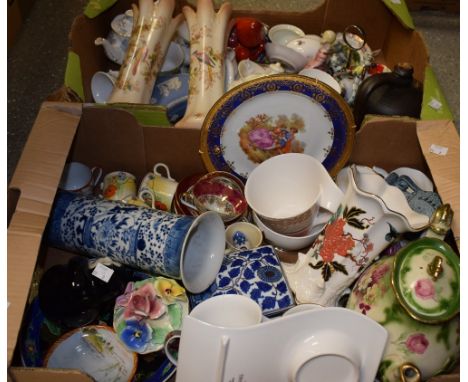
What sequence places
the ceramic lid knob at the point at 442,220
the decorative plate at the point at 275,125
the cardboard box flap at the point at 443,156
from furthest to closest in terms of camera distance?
the decorative plate at the point at 275,125
the cardboard box flap at the point at 443,156
the ceramic lid knob at the point at 442,220

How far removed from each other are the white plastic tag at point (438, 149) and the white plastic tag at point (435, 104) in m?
0.12

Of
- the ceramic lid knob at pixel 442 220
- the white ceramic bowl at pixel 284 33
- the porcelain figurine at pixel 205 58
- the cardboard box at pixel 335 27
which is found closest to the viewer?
the ceramic lid knob at pixel 442 220

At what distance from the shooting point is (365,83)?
1101 millimetres

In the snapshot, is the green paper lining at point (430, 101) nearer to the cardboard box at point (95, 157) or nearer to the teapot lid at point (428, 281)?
the cardboard box at point (95, 157)

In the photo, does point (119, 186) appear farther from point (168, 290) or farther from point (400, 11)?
point (400, 11)

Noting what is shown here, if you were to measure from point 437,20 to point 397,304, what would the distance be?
5.80ft

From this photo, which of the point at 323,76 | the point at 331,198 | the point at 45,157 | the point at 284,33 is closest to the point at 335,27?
the point at 284,33

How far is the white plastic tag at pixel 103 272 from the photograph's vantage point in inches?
35.1

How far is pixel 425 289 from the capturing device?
0.67 meters

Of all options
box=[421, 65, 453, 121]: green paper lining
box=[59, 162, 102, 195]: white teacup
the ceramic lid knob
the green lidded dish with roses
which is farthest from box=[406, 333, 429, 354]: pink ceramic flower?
box=[59, 162, 102, 195]: white teacup

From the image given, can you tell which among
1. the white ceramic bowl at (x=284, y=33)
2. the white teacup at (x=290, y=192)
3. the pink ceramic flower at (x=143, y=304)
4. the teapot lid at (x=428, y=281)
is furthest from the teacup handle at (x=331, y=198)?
the white ceramic bowl at (x=284, y=33)

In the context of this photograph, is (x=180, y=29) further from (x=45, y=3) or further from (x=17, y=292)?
(x=45, y=3)

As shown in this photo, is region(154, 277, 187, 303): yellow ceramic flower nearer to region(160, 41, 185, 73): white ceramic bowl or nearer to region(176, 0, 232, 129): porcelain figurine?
region(176, 0, 232, 129): porcelain figurine

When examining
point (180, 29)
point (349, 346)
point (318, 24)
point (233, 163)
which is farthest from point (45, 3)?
point (349, 346)
